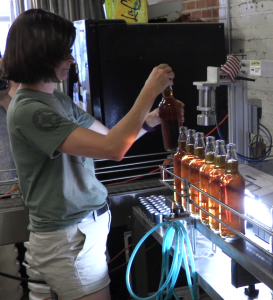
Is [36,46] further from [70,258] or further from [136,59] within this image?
[136,59]

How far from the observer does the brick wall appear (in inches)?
92.3

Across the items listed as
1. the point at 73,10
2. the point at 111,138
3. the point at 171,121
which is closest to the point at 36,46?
the point at 111,138

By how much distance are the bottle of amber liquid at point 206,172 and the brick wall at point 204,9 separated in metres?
1.45

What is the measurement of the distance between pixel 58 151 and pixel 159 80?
342 millimetres

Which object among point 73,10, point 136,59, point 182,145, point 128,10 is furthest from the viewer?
point 73,10

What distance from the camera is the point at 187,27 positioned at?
73.7 inches

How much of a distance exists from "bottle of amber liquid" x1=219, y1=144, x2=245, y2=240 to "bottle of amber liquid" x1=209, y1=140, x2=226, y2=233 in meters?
0.02

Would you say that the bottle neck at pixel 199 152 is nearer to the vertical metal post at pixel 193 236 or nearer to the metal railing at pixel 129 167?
the vertical metal post at pixel 193 236

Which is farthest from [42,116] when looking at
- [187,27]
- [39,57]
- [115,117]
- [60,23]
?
[187,27]

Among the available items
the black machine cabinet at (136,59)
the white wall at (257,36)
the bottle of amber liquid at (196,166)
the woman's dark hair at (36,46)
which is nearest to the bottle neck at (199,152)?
the bottle of amber liquid at (196,166)

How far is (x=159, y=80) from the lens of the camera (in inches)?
46.2

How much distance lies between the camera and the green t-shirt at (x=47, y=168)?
3.56ft

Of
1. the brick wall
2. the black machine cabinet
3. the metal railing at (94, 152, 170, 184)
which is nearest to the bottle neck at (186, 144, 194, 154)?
the metal railing at (94, 152, 170, 184)

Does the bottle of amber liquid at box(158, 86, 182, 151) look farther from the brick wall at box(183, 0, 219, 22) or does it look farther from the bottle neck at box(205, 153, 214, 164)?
the brick wall at box(183, 0, 219, 22)
